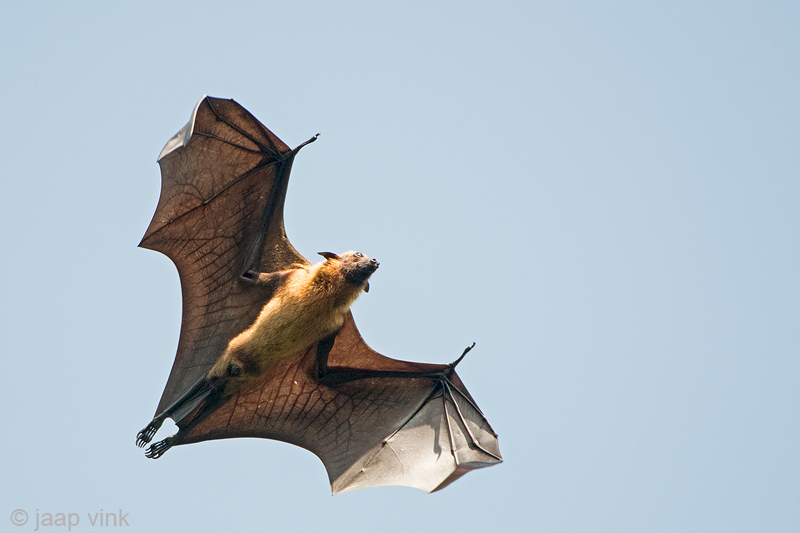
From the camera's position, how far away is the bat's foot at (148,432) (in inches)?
372

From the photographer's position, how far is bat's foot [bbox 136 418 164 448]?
31.0 feet

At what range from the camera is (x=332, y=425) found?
35.0 feet

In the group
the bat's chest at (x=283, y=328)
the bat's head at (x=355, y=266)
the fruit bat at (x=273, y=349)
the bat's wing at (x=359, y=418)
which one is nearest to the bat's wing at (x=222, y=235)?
the fruit bat at (x=273, y=349)

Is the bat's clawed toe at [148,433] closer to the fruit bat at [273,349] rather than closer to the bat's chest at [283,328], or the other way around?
the fruit bat at [273,349]

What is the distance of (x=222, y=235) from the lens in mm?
10391

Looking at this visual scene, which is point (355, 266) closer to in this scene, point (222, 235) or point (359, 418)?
point (222, 235)

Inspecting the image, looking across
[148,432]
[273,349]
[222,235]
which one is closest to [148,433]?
[148,432]

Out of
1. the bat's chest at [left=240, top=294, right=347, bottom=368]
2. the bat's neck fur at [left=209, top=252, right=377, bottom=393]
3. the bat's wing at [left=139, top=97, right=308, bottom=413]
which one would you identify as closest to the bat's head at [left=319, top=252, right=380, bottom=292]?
the bat's neck fur at [left=209, top=252, right=377, bottom=393]

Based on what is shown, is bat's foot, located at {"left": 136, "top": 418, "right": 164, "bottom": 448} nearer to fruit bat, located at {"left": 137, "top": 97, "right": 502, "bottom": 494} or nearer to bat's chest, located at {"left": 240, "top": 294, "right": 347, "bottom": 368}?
fruit bat, located at {"left": 137, "top": 97, "right": 502, "bottom": 494}

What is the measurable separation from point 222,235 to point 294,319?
170 cm

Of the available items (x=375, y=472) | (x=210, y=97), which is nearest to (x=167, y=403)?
(x=375, y=472)

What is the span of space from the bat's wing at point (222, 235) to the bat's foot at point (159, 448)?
1.69 ft

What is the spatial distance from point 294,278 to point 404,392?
7.70 ft

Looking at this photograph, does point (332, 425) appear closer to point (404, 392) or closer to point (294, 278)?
point (404, 392)
